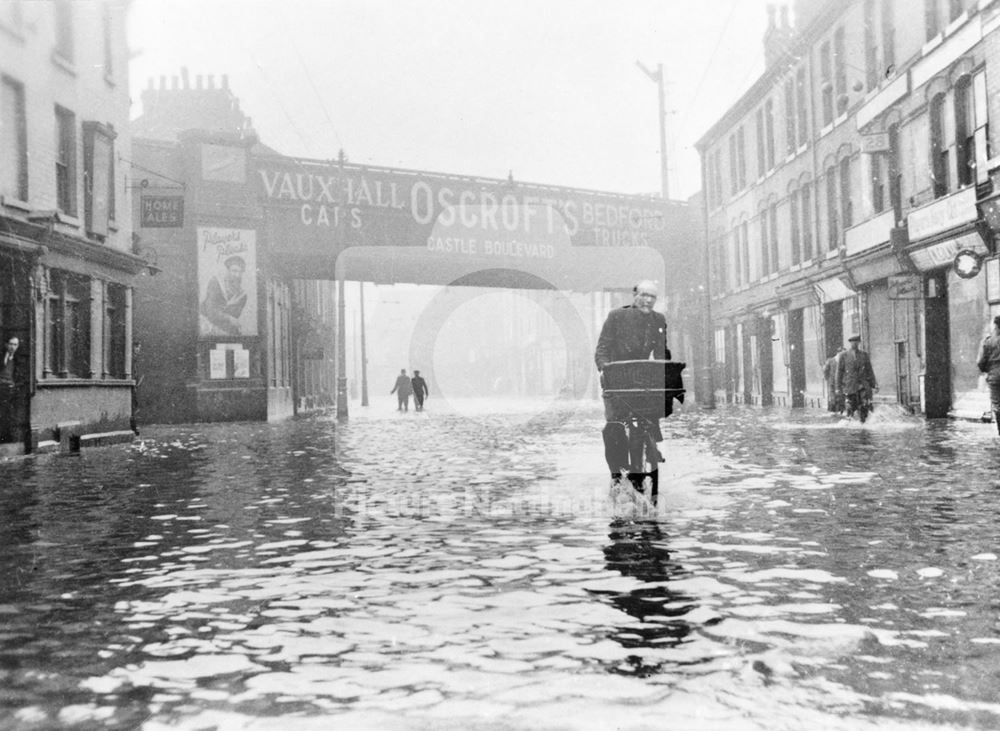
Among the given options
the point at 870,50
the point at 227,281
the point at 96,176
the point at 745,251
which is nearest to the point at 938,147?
the point at 870,50

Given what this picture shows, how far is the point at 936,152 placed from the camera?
68.2 feet

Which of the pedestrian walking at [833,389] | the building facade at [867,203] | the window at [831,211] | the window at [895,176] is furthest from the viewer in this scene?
the window at [831,211]

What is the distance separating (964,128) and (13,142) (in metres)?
17.0

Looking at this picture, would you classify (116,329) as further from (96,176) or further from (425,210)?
(425,210)

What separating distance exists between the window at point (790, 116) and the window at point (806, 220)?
5.56 ft

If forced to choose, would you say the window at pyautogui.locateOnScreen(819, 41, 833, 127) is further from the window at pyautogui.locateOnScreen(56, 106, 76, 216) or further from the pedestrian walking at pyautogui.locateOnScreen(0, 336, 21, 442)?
the pedestrian walking at pyautogui.locateOnScreen(0, 336, 21, 442)

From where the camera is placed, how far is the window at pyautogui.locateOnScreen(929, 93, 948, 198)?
20656 mm

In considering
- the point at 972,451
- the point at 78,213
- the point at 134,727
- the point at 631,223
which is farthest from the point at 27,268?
the point at 631,223

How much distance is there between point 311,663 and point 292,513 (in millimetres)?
4445

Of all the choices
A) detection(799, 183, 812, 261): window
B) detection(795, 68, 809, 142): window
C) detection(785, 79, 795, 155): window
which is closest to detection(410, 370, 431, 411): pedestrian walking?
detection(799, 183, 812, 261): window

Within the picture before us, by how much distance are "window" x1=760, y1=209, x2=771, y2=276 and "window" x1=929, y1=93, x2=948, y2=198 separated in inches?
495

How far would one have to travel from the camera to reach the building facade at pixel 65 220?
54.0 ft

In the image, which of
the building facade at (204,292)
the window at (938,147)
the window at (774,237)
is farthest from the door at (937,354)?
the building facade at (204,292)

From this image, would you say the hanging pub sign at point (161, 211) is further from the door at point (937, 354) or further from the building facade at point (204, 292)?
the door at point (937, 354)
